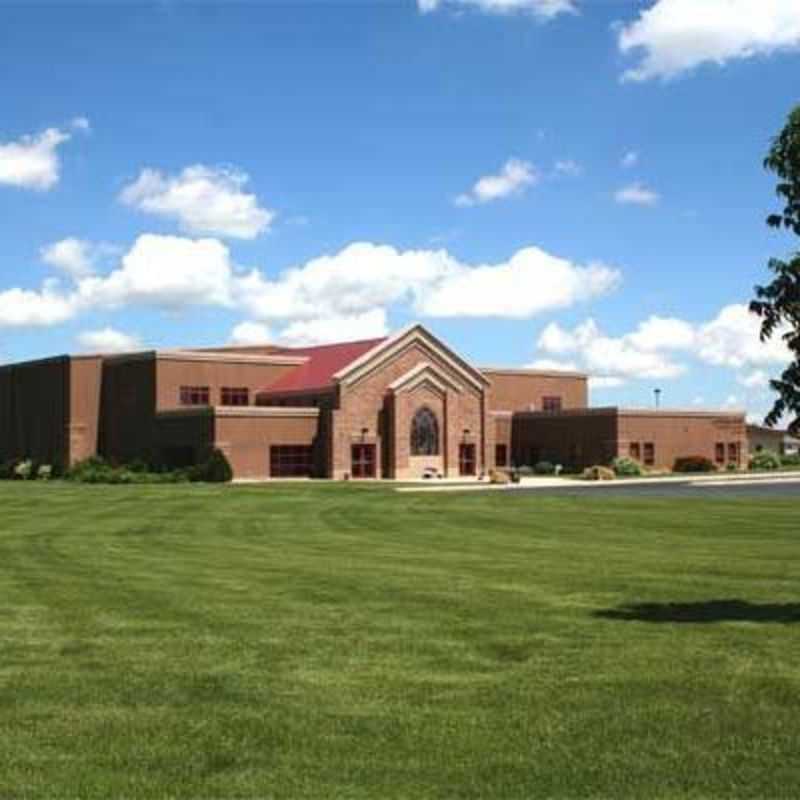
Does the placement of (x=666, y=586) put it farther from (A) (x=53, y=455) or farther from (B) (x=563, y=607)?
(A) (x=53, y=455)

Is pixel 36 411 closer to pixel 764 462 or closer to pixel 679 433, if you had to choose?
pixel 679 433

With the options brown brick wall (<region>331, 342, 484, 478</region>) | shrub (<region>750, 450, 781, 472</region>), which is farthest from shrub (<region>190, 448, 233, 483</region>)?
shrub (<region>750, 450, 781, 472</region>)

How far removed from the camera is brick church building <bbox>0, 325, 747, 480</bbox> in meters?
72.4

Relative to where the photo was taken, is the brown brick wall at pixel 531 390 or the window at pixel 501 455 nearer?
the window at pixel 501 455

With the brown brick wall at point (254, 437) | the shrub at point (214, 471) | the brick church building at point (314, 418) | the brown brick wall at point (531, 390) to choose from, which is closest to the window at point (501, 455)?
the brick church building at point (314, 418)

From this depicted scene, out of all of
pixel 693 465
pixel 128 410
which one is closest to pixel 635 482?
pixel 693 465

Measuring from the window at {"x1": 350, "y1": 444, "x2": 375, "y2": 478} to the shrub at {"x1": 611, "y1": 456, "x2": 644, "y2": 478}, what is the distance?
14387 mm

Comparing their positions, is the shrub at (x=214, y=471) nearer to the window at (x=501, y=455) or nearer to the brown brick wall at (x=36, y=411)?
the brown brick wall at (x=36, y=411)

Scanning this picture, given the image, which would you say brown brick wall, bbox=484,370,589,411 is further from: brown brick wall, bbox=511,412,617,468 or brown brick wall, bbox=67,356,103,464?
brown brick wall, bbox=67,356,103,464

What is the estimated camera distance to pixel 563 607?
14.4 meters

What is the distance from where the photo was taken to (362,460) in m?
73.8

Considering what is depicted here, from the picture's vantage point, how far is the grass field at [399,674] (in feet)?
25.4

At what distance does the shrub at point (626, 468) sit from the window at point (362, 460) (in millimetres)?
14387

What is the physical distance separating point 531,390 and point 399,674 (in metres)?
82.5
